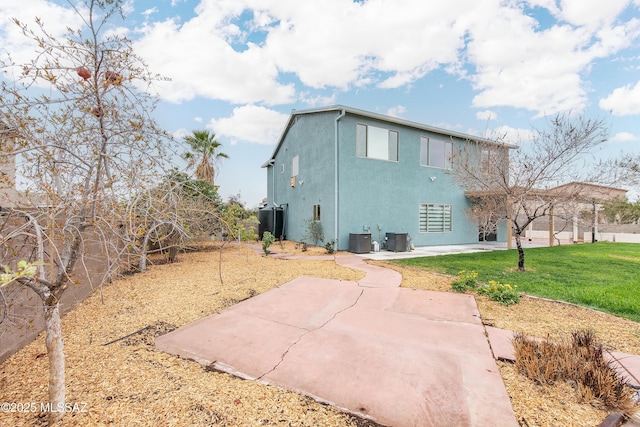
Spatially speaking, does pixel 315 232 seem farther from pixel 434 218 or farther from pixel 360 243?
pixel 434 218

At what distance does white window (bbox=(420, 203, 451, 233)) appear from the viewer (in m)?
13.8

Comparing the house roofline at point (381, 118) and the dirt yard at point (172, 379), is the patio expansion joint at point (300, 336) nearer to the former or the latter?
the dirt yard at point (172, 379)

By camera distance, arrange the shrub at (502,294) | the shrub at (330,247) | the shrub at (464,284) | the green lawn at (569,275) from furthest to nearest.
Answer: the shrub at (330,247)
the shrub at (464,284)
the green lawn at (569,275)
the shrub at (502,294)

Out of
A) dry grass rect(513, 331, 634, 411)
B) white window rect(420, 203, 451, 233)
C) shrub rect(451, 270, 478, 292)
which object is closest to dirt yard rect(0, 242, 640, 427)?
dry grass rect(513, 331, 634, 411)

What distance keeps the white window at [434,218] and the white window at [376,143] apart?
3112 millimetres

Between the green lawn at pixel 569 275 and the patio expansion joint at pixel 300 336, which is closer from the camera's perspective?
the patio expansion joint at pixel 300 336

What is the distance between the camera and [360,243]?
11344mm

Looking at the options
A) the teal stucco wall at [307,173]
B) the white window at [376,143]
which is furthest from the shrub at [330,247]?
the white window at [376,143]

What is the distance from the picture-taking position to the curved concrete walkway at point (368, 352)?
233 centimetres

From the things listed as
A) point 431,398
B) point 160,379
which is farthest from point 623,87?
point 160,379

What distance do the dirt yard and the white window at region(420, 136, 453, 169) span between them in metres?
9.92

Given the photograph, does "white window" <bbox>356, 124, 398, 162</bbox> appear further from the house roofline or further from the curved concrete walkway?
the curved concrete walkway

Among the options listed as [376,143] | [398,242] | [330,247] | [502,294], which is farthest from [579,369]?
[376,143]

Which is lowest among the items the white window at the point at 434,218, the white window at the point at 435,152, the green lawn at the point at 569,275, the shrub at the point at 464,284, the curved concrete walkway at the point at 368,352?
the curved concrete walkway at the point at 368,352
